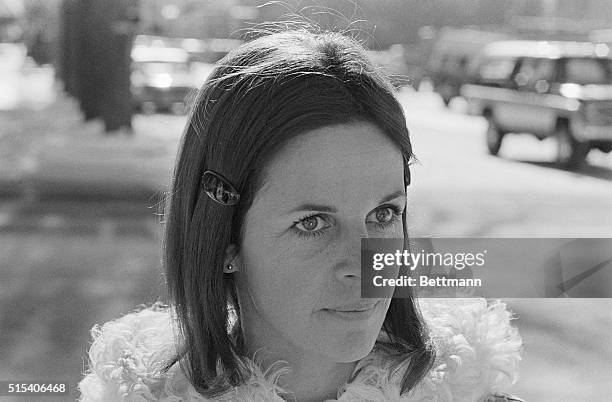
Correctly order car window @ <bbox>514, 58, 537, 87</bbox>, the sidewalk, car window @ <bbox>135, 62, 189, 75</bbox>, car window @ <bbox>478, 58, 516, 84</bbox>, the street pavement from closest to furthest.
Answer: the street pavement, the sidewalk, car window @ <bbox>514, 58, 537, 87</bbox>, car window @ <bbox>478, 58, 516, 84</bbox>, car window @ <bbox>135, 62, 189, 75</bbox>

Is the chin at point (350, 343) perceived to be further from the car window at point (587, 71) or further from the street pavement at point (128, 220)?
the car window at point (587, 71)

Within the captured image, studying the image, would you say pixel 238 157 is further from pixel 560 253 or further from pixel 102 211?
pixel 102 211

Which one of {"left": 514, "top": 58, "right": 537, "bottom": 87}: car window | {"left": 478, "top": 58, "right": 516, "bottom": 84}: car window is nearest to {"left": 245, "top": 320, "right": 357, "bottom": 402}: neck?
{"left": 514, "top": 58, "right": 537, "bottom": 87}: car window

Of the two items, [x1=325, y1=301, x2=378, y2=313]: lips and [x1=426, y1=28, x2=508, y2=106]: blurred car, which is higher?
[x1=325, y1=301, x2=378, y2=313]: lips

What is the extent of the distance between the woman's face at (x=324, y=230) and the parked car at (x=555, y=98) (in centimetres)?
598

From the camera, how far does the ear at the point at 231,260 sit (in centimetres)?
67

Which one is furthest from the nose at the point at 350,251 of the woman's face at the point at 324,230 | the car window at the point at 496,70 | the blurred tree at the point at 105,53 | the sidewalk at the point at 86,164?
the car window at the point at 496,70

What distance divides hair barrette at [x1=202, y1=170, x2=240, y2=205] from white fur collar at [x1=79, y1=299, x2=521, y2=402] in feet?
0.38

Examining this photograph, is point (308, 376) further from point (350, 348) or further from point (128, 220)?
point (128, 220)

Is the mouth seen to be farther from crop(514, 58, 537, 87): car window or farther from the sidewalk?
crop(514, 58, 537, 87): car window

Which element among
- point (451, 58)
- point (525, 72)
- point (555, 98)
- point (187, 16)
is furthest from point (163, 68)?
point (451, 58)

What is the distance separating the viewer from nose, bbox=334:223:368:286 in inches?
25.1

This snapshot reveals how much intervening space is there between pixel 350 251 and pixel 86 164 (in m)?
4.84

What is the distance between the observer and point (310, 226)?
64 centimetres
